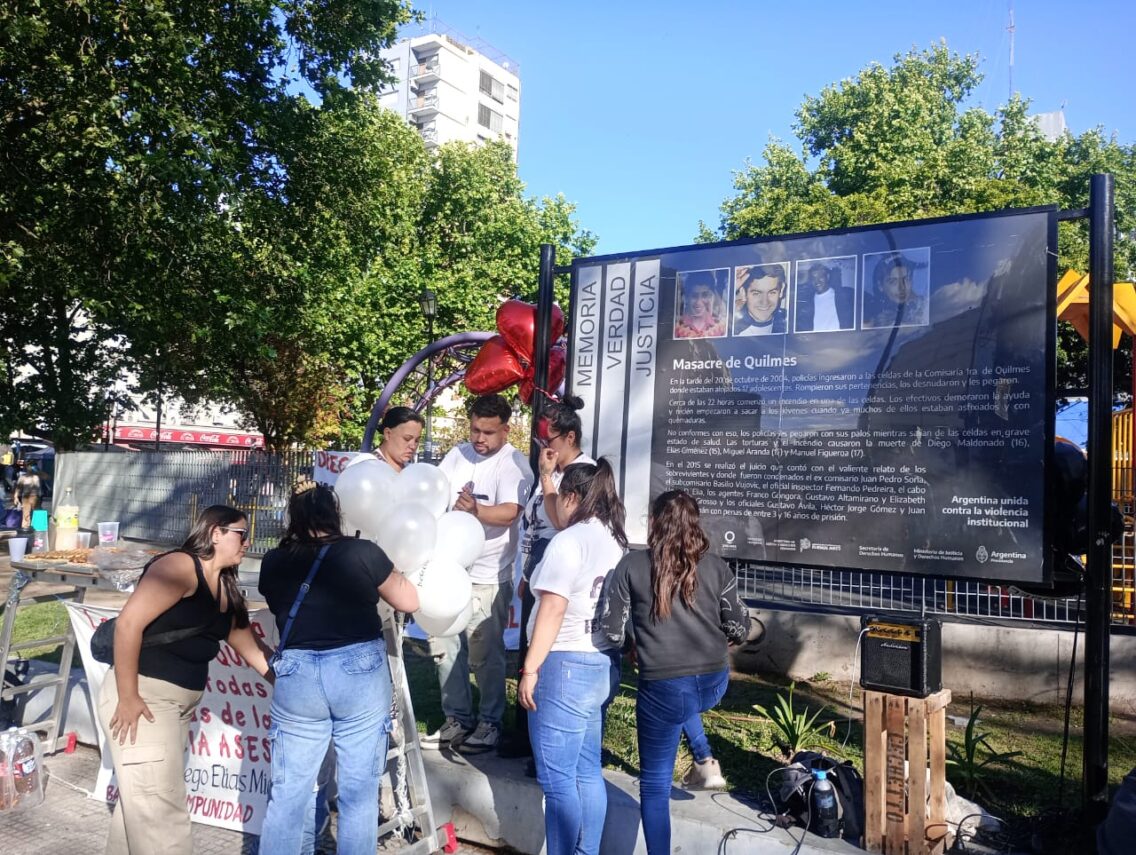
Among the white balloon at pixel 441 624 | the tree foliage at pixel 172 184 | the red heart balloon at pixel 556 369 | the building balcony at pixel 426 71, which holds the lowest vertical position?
the white balloon at pixel 441 624

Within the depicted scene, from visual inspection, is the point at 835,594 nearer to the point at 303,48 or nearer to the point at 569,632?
the point at 569,632

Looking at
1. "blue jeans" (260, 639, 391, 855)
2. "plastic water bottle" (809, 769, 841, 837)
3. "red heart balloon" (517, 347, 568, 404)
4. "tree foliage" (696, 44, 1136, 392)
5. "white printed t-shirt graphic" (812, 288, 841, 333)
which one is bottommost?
"plastic water bottle" (809, 769, 841, 837)

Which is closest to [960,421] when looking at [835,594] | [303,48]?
[835,594]

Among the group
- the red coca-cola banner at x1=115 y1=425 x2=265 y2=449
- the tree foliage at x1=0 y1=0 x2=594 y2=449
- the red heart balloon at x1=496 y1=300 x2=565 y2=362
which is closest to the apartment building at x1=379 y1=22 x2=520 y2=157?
the red coca-cola banner at x1=115 y1=425 x2=265 y2=449

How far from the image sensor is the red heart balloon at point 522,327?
19.7 ft

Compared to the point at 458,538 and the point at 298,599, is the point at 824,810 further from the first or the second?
the point at 298,599

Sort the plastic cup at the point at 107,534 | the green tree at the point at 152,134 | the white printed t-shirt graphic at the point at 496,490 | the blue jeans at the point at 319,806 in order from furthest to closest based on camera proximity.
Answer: the green tree at the point at 152,134
the plastic cup at the point at 107,534
the white printed t-shirt graphic at the point at 496,490
the blue jeans at the point at 319,806

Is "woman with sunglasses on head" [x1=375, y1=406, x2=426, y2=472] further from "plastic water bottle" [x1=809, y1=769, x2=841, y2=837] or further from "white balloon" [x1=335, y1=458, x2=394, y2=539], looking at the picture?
"plastic water bottle" [x1=809, y1=769, x2=841, y2=837]

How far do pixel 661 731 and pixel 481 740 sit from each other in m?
1.76

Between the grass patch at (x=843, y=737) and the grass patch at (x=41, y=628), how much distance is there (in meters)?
3.18

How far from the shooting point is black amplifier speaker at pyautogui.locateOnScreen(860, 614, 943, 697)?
12.2 ft

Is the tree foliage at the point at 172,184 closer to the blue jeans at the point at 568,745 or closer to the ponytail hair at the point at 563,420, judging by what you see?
the ponytail hair at the point at 563,420

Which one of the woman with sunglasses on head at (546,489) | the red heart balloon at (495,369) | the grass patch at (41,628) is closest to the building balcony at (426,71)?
the grass patch at (41,628)

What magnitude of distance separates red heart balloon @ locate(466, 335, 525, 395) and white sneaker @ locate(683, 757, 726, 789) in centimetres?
287
